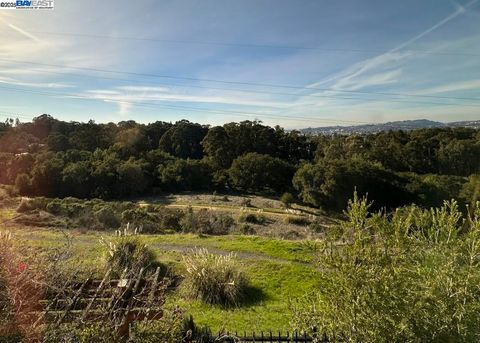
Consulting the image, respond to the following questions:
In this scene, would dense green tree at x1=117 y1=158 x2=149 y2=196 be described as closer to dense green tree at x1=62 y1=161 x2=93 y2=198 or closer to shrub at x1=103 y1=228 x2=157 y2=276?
dense green tree at x1=62 y1=161 x2=93 y2=198

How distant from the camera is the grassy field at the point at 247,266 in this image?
6852mm

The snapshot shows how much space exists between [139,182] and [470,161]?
34.5 meters

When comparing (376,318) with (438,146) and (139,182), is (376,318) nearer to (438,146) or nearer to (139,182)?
(139,182)

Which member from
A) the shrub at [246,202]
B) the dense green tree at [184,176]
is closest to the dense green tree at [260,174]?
the dense green tree at [184,176]

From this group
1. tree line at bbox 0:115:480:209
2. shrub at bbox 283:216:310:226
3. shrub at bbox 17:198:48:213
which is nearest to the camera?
shrub at bbox 17:198:48:213

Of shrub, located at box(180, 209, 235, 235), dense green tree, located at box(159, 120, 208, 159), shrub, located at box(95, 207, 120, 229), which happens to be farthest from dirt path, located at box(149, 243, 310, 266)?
dense green tree, located at box(159, 120, 208, 159)

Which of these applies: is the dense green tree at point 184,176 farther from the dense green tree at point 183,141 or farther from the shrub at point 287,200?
the dense green tree at point 183,141

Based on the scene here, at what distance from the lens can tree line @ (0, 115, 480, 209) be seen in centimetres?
3216

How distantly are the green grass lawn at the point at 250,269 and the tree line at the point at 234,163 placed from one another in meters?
20.4

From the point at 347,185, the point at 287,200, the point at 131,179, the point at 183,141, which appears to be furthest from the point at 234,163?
the point at 183,141

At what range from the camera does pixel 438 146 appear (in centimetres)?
4500

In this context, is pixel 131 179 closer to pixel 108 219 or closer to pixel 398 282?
pixel 108 219

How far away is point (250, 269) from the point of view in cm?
995

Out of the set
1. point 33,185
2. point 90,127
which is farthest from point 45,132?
point 33,185
